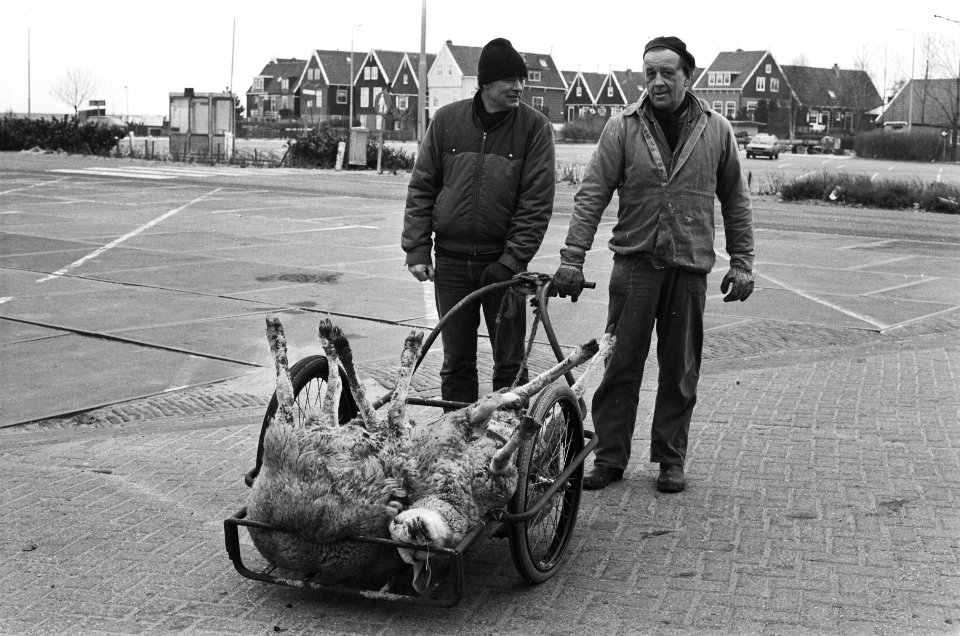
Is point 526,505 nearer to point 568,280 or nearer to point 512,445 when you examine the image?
point 512,445

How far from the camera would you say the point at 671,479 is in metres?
5.59

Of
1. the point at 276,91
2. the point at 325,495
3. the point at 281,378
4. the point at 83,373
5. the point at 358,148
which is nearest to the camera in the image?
the point at 325,495

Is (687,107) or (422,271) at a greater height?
(687,107)

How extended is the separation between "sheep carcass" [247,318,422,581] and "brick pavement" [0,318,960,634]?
0.79ft

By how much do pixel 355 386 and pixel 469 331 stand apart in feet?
5.29

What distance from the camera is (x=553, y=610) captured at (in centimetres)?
418

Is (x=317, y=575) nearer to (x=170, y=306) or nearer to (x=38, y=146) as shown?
(x=170, y=306)

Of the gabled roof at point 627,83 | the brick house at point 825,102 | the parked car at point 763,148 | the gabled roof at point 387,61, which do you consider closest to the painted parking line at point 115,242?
the parked car at point 763,148

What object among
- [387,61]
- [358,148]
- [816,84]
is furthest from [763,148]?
[387,61]

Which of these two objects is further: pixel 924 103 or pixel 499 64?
pixel 924 103

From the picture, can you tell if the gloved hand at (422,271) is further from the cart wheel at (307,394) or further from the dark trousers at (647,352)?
the dark trousers at (647,352)

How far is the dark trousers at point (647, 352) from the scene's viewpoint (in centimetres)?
557

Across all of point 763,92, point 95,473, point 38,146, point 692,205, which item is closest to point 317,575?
point 95,473

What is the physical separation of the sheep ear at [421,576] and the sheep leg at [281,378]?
680 mm
